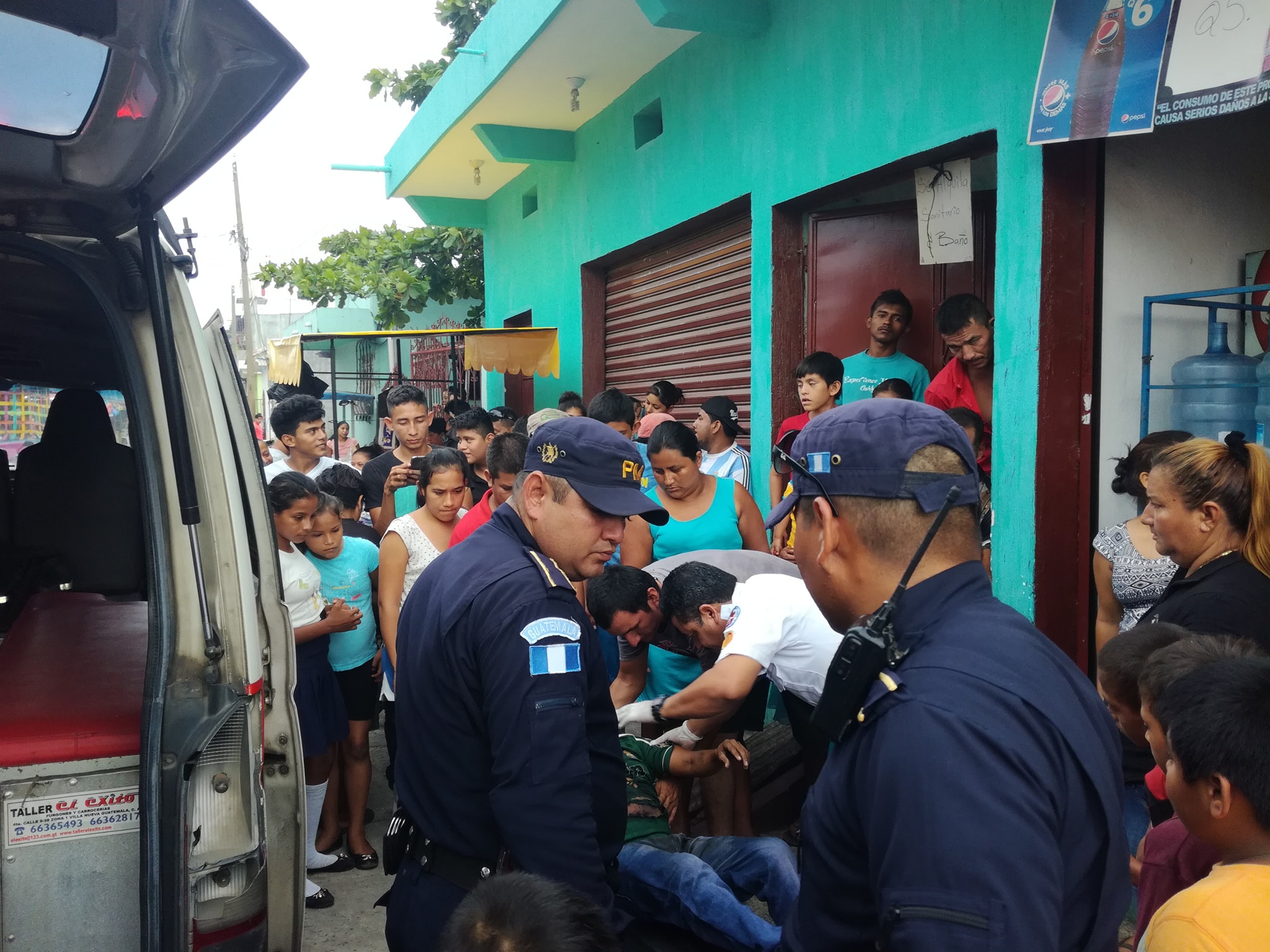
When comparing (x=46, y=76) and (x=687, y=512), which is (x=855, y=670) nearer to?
(x=46, y=76)

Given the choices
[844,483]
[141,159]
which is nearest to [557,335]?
[141,159]

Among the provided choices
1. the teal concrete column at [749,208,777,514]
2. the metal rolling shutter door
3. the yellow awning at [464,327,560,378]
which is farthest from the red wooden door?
the yellow awning at [464,327,560,378]

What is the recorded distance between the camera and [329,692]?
4152 millimetres

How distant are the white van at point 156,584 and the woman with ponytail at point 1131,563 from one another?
9.00 ft

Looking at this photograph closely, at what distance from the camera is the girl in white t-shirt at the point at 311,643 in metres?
4.00

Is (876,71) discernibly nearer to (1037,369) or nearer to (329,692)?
(1037,369)

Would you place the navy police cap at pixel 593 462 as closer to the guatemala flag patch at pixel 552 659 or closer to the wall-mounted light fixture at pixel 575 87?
the guatemala flag patch at pixel 552 659

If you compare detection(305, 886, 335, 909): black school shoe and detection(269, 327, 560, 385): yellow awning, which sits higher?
detection(269, 327, 560, 385): yellow awning

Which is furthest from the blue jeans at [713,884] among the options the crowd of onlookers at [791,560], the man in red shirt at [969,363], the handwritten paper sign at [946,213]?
the handwritten paper sign at [946,213]

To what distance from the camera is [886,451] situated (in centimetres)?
132

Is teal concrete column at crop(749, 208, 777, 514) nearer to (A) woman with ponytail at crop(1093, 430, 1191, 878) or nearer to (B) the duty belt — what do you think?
(A) woman with ponytail at crop(1093, 430, 1191, 878)

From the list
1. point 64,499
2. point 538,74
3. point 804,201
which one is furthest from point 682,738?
point 538,74

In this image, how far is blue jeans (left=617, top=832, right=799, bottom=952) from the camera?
2395 millimetres

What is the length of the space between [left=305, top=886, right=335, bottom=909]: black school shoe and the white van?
169cm
